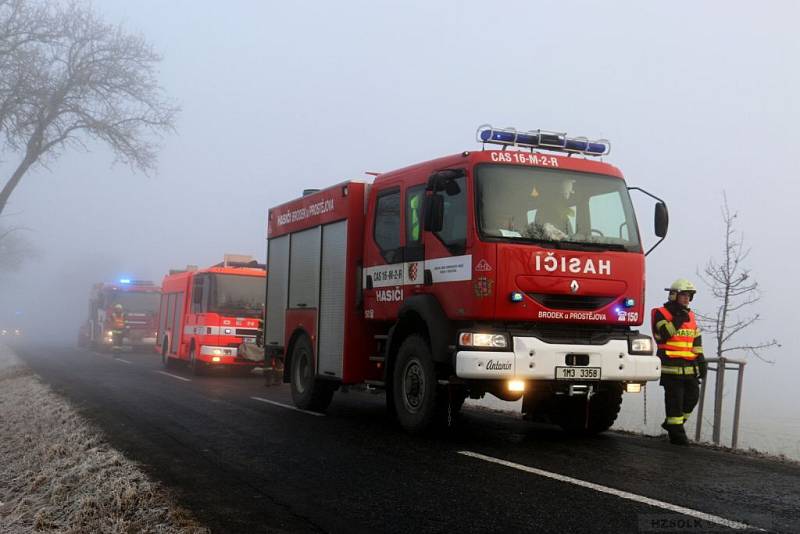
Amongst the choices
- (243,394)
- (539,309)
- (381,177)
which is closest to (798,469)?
(539,309)

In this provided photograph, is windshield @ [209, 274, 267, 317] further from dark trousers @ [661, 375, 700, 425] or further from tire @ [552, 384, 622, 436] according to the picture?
dark trousers @ [661, 375, 700, 425]

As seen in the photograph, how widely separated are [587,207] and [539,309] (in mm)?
1360

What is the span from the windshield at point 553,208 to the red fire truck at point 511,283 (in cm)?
1

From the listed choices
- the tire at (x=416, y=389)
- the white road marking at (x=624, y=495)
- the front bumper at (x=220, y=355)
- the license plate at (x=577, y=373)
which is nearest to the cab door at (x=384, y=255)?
the tire at (x=416, y=389)

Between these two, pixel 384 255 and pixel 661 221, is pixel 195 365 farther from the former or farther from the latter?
pixel 661 221

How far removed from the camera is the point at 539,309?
24.3 feet

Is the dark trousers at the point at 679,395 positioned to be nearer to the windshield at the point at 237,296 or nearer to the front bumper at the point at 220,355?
the windshield at the point at 237,296

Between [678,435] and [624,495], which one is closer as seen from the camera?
[624,495]

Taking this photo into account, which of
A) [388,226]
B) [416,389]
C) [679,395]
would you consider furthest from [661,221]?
[416,389]

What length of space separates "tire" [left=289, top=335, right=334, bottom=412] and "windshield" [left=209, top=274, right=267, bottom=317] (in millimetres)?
7692

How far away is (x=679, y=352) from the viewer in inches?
341

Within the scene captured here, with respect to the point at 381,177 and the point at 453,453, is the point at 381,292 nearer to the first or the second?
the point at 381,177

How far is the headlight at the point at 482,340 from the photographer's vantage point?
7273 millimetres

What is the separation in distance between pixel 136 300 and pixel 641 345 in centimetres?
2852
